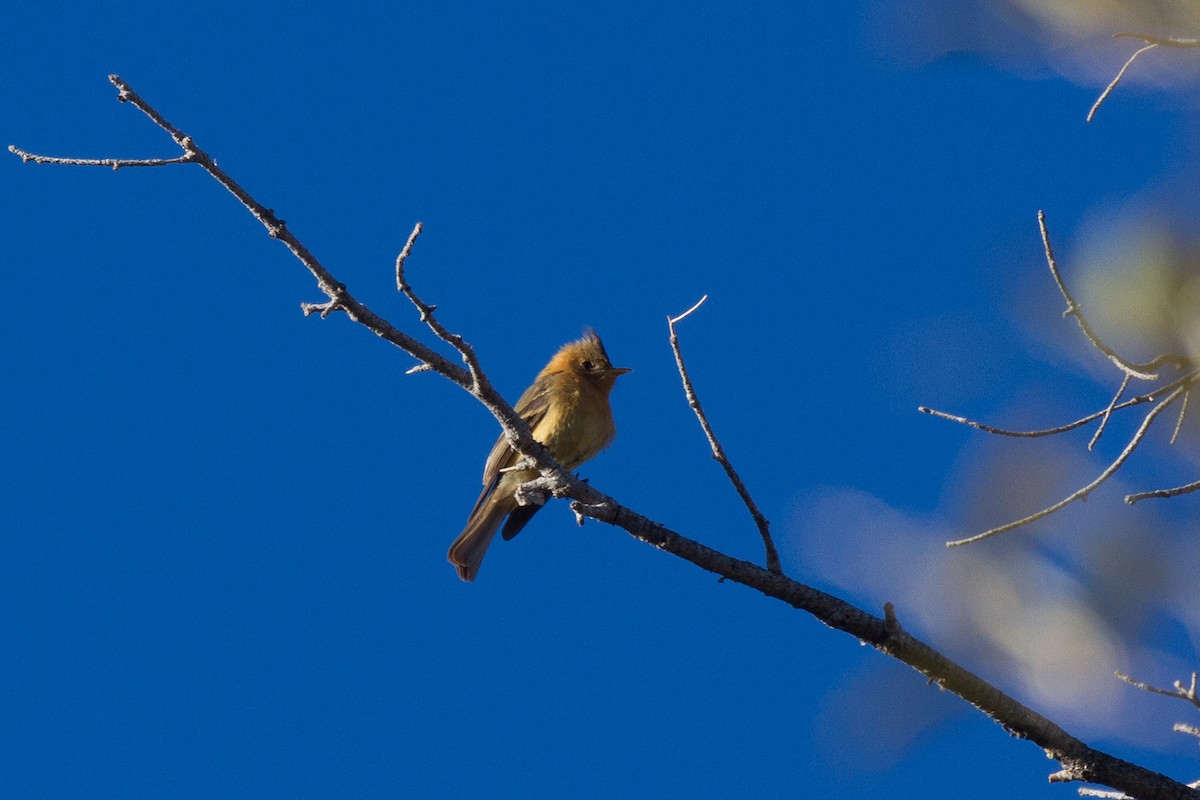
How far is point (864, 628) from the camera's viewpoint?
3.66m

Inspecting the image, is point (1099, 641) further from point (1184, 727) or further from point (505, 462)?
point (505, 462)

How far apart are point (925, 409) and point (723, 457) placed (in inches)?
28.6

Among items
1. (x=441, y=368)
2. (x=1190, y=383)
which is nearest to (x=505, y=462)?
(x=441, y=368)

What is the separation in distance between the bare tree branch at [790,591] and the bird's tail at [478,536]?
131 inches

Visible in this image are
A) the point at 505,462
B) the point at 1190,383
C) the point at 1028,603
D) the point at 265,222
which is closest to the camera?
the point at 1190,383

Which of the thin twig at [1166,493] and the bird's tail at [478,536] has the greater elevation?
the bird's tail at [478,536]

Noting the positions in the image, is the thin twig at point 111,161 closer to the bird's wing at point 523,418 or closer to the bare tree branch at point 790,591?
the bare tree branch at point 790,591

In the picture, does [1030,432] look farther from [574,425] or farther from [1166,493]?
[574,425]

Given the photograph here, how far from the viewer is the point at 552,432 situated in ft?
25.1

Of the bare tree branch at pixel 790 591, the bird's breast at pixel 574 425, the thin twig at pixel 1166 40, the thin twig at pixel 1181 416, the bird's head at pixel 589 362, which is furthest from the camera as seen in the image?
the bird's head at pixel 589 362

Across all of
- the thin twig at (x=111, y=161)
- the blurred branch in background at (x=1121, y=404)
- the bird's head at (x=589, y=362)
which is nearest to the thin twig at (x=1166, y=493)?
the blurred branch in background at (x=1121, y=404)

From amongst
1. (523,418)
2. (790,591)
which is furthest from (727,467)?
(523,418)

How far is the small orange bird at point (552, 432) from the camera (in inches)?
291

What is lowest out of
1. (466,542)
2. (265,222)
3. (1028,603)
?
(1028,603)
